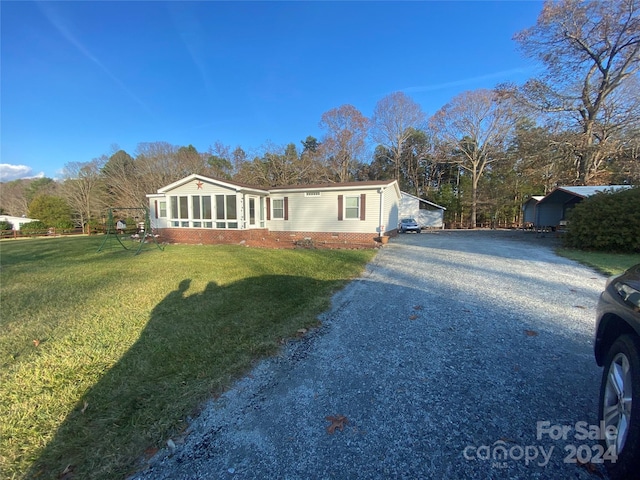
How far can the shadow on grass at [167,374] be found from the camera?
179cm

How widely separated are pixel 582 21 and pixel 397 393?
24794mm

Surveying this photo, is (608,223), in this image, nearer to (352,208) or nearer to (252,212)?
(352,208)

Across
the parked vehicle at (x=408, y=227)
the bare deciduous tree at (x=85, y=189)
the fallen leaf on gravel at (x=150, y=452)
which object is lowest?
the fallen leaf on gravel at (x=150, y=452)

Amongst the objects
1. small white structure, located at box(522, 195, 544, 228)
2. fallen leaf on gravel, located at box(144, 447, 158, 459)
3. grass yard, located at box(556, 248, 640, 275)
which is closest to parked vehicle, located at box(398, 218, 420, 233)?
small white structure, located at box(522, 195, 544, 228)

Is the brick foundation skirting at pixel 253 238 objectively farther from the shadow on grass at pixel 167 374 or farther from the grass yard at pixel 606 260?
the shadow on grass at pixel 167 374

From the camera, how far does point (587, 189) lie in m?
15.5

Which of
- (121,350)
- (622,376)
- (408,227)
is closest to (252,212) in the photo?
(121,350)

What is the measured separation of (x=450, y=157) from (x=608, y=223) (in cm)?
2238

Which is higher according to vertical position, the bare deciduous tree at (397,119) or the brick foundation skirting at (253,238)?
the bare deciduous tree at (397,119)

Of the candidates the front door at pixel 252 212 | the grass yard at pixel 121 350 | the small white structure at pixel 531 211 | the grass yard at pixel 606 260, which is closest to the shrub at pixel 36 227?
the front door at pixel 252 212

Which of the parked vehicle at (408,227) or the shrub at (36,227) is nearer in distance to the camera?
the parked vehicle at (408,227)

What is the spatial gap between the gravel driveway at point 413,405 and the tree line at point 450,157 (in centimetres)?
2132

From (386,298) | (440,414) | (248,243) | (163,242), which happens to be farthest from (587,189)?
(163,242)

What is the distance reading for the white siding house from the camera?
13.8 meters
